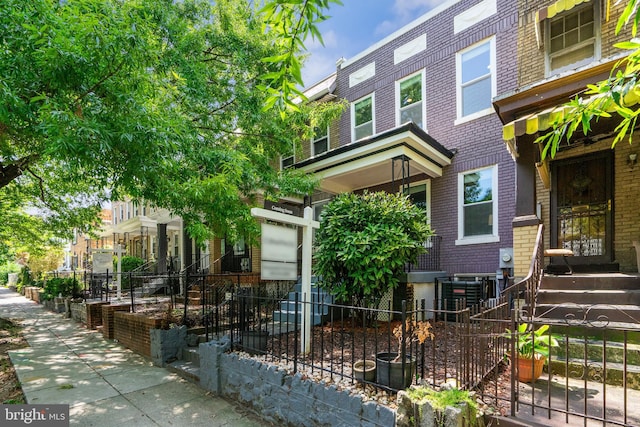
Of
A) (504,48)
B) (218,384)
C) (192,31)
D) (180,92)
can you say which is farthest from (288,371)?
(504,48)

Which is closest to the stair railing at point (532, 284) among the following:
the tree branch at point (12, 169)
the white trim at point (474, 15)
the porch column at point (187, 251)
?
the white trim at point (474, 15)

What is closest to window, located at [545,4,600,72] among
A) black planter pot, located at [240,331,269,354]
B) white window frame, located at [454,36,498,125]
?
white window frame, located at [454,36,498,125]

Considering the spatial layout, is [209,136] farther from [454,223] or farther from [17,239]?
[17,239]

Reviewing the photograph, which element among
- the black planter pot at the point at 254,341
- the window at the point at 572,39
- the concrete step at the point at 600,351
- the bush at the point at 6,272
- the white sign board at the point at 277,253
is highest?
the window at the point at 572,39

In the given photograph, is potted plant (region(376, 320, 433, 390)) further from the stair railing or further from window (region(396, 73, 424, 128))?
window (region(396, 73, 424, 128))

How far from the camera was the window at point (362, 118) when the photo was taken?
36.4 feet

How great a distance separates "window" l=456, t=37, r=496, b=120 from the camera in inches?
339

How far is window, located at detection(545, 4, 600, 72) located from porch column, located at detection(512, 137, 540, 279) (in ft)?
8.05

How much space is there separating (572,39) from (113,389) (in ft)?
35.1

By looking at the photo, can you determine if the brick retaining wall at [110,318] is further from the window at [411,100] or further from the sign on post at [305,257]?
the window at [411,100]

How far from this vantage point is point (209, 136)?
8.69 meters

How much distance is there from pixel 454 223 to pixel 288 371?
20.8 feet

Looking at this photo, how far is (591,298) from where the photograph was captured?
16.5 ft

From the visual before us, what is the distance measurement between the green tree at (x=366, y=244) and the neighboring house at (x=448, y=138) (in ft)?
A: 4.82
